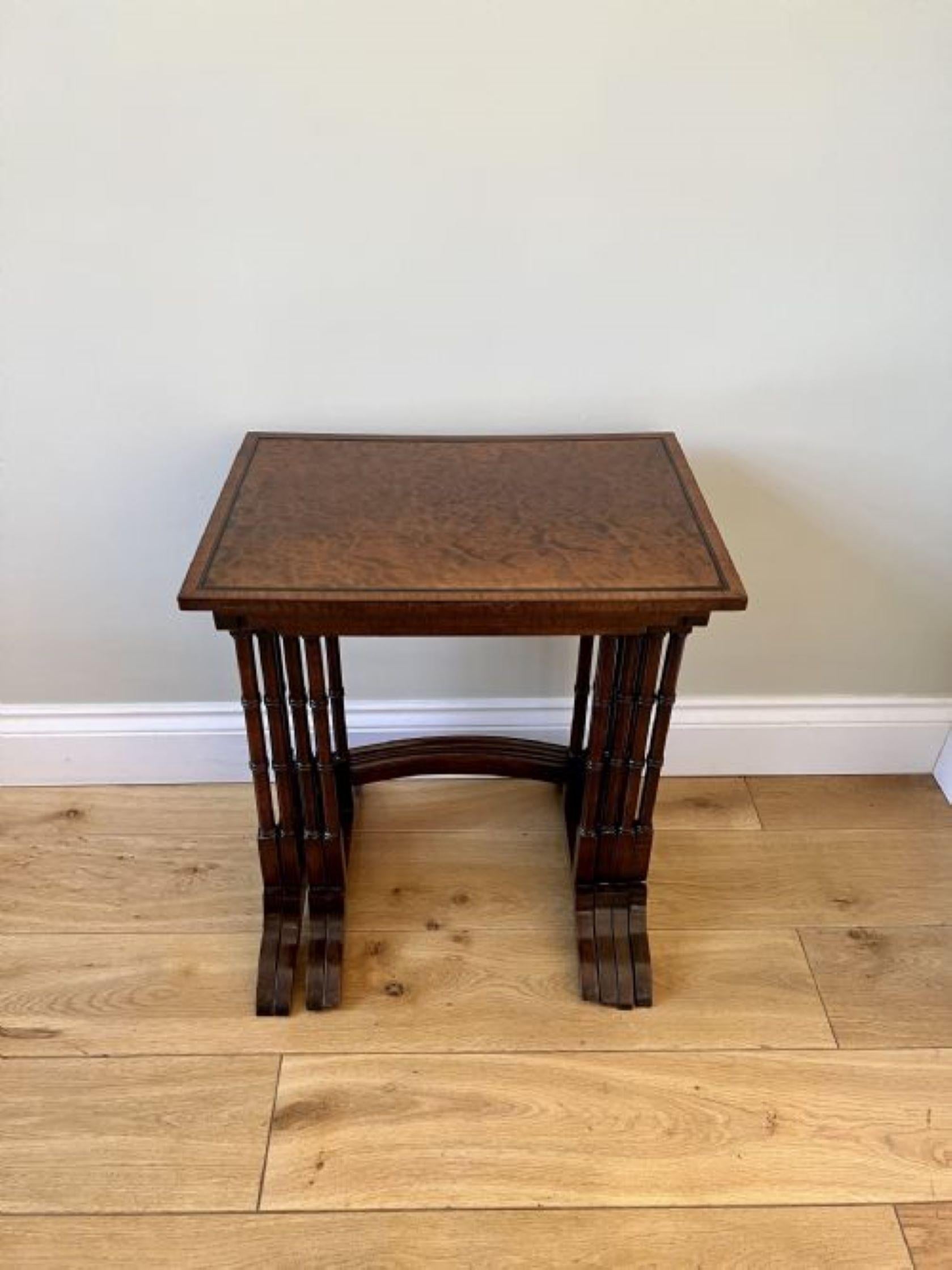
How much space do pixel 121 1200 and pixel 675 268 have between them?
139 cm

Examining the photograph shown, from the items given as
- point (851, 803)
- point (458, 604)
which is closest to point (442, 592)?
point (458, 604)

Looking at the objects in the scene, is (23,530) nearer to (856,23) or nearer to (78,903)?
(78,903)

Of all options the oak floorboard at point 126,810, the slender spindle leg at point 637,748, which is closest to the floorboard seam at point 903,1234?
the slender spindle leg at point 637,748

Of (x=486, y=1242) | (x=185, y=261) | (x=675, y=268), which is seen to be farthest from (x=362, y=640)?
(x=486, y=1242)

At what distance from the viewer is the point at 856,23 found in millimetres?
1184

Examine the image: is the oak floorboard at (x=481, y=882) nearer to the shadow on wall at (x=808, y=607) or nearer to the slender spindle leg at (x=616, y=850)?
the slender spindle leg at (x=616, y=850)

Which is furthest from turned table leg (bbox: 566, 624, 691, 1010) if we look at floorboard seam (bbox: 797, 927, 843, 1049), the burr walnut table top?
floorboard seam (bbox: 797, 927, 843, 1049)

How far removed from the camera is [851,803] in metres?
1.75

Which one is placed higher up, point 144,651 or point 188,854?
point 144,651

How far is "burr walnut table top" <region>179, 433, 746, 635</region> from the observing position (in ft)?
3.49

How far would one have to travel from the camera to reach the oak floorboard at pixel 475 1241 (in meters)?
1.11

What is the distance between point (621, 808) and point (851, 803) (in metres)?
0.62

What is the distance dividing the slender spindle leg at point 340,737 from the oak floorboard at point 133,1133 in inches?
16.5

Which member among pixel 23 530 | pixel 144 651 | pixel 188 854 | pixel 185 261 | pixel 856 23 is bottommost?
pixel 188 854
